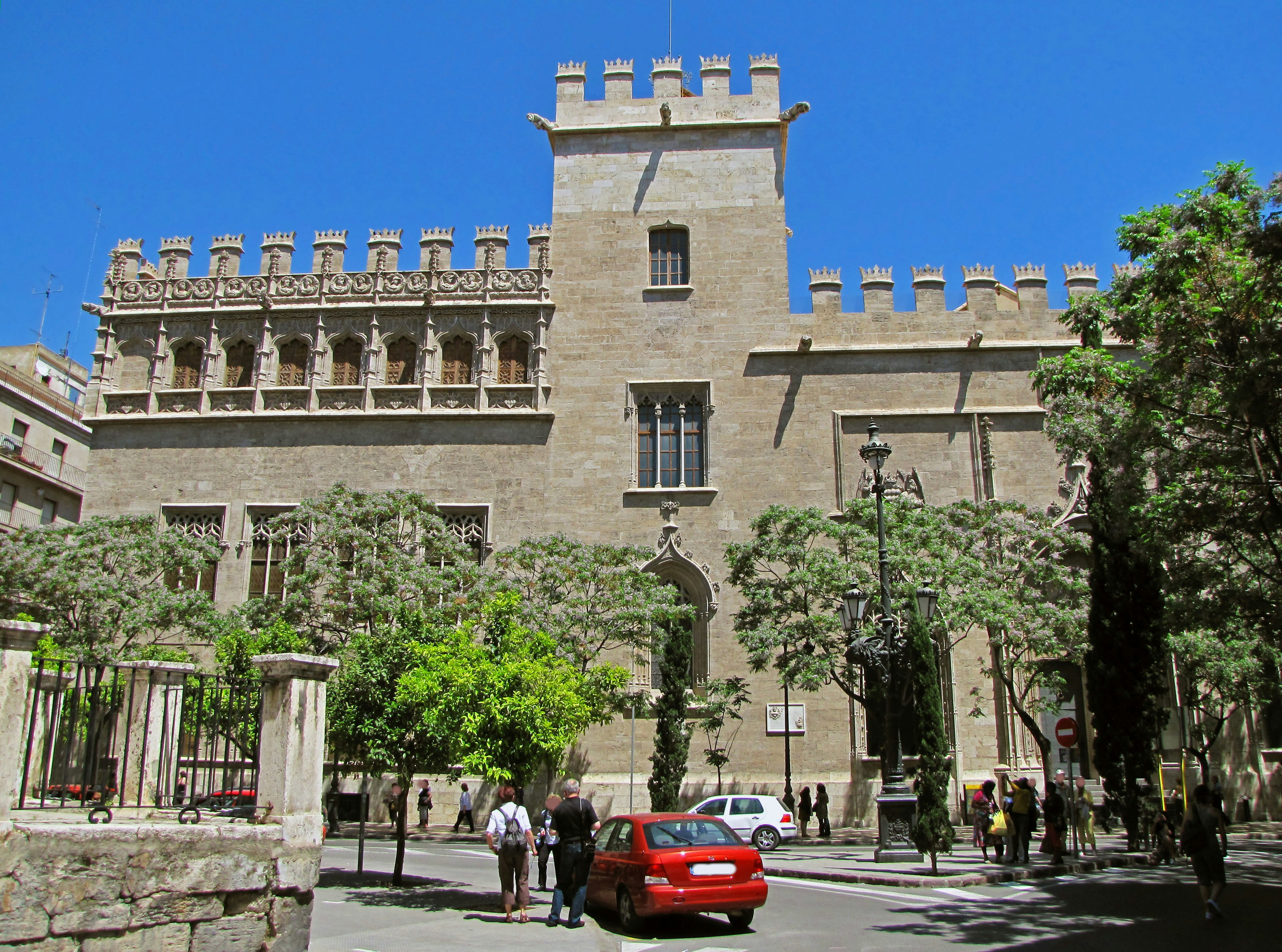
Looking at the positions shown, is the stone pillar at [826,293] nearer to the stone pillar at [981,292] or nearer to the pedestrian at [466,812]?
the stone pillar at [981,292]

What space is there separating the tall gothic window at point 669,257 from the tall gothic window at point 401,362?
7117mm

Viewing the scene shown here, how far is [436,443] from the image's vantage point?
2727 centimetres

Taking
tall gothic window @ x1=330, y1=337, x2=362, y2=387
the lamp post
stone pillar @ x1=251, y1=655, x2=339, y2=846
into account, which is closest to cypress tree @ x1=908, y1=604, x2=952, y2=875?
the lamp post

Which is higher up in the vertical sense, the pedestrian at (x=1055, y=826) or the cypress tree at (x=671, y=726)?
the cypress tree at (x=671, y=726)

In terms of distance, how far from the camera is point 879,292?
91.5 feet

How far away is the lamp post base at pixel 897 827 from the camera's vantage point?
616 inches

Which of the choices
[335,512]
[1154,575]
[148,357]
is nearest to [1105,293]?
[1154,575]

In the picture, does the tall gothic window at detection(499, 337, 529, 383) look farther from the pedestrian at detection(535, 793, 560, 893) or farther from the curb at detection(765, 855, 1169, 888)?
the curb at detection(765, 855, 1169, 888)

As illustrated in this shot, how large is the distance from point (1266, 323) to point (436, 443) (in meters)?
20.2

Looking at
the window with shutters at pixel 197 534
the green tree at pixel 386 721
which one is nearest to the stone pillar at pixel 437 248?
the window with shutters at pixel 197 534

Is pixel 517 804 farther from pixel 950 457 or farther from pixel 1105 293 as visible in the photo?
pixel 950 457

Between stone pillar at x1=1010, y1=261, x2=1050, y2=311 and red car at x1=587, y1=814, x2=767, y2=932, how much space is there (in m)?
20.7

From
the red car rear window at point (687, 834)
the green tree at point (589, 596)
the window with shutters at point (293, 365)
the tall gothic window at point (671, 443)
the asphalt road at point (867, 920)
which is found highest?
the window with shutters at point (293, 365)

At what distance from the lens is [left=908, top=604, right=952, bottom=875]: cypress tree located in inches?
674
